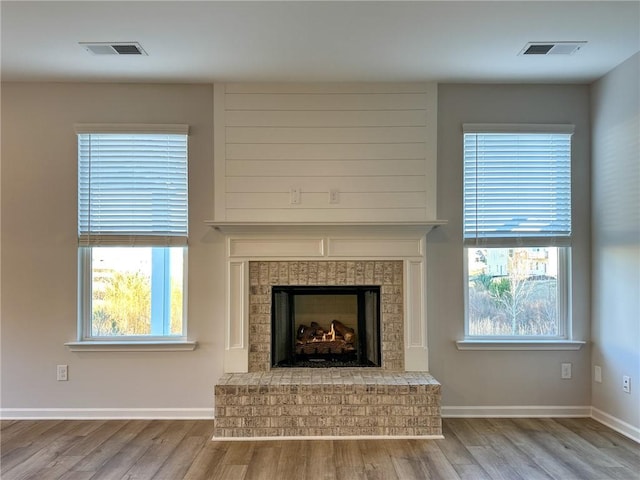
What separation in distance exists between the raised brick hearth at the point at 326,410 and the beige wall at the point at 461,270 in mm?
513

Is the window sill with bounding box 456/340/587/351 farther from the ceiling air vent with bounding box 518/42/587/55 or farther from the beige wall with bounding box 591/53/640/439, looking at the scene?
the ceiling air vent with bounding box 518/42/587/55

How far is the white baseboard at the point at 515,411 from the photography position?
364cm

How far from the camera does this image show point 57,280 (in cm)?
363

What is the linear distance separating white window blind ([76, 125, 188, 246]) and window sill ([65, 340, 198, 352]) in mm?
795

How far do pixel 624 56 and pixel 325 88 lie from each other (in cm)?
215

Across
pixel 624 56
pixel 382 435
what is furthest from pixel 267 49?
pixel 382 435

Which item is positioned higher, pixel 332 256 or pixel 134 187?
pixel 134 187

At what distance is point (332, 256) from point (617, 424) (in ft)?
8.02

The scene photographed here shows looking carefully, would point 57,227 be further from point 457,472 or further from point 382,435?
point 457,472

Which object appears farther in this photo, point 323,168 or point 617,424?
point 323,168

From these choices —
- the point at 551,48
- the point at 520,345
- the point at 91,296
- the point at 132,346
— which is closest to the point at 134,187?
the point at 91,296

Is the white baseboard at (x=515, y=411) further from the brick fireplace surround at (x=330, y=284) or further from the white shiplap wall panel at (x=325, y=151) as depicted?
the white shiplap wall panel at (x=325, y=151)

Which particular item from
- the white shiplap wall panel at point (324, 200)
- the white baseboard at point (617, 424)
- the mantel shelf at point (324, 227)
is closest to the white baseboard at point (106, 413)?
the mantel shelf at point (324, 227)

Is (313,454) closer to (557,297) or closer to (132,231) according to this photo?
(132,231)
